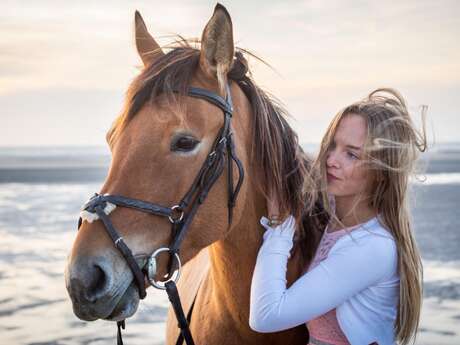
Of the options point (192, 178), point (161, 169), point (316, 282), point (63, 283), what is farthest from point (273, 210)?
point (63, 283)

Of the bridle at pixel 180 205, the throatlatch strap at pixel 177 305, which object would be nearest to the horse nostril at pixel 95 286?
the bridle at pixel 180 205

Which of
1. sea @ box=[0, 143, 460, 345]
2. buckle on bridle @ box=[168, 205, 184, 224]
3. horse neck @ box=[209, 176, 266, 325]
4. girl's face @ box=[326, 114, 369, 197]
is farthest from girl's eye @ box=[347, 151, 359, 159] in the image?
buckle on bridle @ box=[168, 205, 184, 224]

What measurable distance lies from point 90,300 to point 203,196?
0.62 m

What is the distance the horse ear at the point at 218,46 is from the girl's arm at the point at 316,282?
83 centimetres

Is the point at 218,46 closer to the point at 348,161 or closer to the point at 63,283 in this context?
the point at 348,161

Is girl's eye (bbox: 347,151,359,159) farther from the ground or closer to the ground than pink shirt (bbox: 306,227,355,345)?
farther from the ground

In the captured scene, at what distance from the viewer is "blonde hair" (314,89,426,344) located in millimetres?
2770

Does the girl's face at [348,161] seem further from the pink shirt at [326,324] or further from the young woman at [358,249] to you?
the pink shirt at [326,324]

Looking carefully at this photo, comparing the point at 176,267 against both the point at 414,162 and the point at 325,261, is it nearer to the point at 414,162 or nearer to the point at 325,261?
the point at 325,261

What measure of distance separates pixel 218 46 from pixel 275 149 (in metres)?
A: 0.57

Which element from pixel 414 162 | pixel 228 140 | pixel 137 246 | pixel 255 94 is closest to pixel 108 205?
pixel 137 246

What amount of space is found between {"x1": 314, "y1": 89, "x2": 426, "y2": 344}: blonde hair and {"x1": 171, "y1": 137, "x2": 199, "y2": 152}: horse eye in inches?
27.5

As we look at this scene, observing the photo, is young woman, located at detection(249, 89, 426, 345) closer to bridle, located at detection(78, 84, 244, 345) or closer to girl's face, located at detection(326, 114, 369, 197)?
girl's face, located at detection(326, 114, 369, 197)

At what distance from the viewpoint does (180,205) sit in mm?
2484
